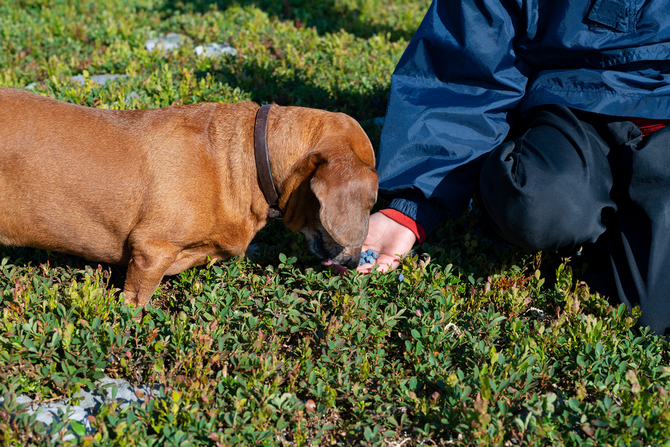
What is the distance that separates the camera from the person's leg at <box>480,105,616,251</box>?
321cm

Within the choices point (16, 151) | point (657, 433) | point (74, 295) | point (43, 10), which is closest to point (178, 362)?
point (74, 295)

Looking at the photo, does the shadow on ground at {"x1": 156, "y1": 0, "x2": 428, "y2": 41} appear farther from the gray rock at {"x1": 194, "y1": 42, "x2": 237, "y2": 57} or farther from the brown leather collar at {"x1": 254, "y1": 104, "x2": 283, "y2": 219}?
the brown leather collar at {"x1": 254, "y1": 104, "x2": 283, "y2": 219}

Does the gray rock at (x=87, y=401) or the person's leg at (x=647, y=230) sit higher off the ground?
the person's leg at (x=647, y=230)

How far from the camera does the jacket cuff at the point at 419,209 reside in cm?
393

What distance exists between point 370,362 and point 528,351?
2.81ft

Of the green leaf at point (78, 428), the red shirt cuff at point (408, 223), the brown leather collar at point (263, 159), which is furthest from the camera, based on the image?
the red shirt cuff at point (408, 223)

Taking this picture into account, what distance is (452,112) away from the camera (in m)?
3.86

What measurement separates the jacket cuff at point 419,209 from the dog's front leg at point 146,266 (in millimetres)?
1573

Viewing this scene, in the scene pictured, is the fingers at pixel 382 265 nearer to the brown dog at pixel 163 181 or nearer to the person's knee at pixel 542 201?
the brown dog at pixel 163 181

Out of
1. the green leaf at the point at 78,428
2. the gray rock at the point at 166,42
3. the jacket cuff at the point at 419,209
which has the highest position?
the jacket cuff at the point at 419,209

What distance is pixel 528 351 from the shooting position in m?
3.01

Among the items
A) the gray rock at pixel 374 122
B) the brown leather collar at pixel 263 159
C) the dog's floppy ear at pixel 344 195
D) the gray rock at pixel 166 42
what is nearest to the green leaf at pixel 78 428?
the dog's floppy ear at pixel 344 195

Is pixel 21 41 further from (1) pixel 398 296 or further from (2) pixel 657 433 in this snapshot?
(2) pixel 657 433

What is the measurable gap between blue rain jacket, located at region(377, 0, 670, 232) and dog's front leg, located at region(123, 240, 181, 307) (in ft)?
5.05
